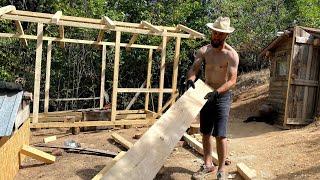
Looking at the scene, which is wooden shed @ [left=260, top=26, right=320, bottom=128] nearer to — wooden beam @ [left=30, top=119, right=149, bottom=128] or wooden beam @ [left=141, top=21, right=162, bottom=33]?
wooden beam @ [left=141, top=21, right=162, bottom=33]

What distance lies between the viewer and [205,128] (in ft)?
17.4

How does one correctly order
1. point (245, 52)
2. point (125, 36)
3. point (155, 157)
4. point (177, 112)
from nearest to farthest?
point (155, 157), point (177, 112), point (125, 36), point (245, 52)

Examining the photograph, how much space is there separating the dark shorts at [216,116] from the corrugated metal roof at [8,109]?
8.27ft

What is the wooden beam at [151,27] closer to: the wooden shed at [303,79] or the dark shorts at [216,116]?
the wooden shed at [303,79]

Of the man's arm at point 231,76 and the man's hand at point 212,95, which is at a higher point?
the man's arm at point 231,76

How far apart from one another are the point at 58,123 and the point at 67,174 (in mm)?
3422

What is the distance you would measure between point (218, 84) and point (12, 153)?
10.5 ft

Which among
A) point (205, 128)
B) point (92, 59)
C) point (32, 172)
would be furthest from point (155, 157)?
point (92, 59)

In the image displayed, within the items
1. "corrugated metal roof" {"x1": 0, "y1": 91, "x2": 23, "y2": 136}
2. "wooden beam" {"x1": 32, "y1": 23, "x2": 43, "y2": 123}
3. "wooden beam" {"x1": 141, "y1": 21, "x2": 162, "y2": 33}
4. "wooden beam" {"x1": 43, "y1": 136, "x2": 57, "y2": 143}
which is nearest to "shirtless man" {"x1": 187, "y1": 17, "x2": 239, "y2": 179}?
"corrugated metal roof" {"x1": 0, "y1": 91, "x2": 23, "y2": 136}

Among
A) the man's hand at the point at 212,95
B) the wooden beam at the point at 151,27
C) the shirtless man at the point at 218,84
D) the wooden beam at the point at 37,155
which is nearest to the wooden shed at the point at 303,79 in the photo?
the wooden beam at the point at 151,27

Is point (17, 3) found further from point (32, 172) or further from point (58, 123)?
point (32, 172)

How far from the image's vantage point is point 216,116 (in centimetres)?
520

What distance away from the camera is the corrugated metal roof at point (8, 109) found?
493 centimetres

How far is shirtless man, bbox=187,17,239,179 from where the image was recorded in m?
5.04
